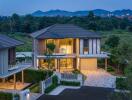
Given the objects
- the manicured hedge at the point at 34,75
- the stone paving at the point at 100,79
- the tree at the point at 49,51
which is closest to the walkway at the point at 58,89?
the stone paving at the point at 100,79

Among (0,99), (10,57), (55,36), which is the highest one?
(55,36)

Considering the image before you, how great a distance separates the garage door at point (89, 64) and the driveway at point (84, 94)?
1052 centimetres

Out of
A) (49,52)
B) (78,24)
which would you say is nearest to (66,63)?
(49,52)

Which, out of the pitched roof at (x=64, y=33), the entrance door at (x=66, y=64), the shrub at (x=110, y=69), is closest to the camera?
the pitched roof at (x=64, y=33)

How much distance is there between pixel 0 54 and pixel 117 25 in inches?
2287

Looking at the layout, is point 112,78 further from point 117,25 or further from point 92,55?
point 117,25

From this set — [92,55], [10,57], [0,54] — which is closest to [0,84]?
[10,57]

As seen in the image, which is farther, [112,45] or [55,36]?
[112,45]

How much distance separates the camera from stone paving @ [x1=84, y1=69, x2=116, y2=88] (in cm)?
3023

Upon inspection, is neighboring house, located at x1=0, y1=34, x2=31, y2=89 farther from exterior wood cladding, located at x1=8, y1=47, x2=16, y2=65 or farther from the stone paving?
the stone paving

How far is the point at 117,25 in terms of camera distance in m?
82.2

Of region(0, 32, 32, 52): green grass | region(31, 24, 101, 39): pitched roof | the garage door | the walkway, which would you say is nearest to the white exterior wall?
the walkway

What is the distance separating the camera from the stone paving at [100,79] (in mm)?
30234

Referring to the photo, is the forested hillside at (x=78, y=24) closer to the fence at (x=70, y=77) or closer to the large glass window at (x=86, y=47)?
the large glass window at (x=86, y=47)
